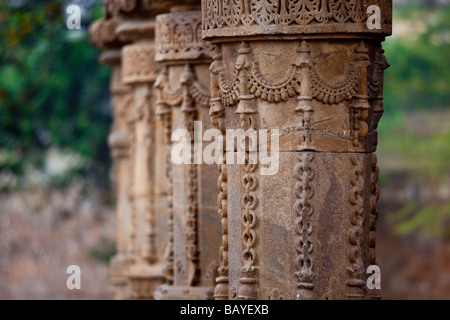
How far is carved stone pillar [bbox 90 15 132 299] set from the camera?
39.9 ft

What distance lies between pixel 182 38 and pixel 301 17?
7.93 feet

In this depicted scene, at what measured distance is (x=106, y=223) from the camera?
A: 20672mm

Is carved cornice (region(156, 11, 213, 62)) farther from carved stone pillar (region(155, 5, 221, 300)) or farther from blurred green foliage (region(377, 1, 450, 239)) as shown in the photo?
blurred green foliage (region(377, 1, 450, 239))

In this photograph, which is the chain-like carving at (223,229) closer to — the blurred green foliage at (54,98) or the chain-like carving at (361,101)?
the chain-like carving at (361,101)

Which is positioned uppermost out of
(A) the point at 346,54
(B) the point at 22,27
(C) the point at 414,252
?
(B) the point at 22,27

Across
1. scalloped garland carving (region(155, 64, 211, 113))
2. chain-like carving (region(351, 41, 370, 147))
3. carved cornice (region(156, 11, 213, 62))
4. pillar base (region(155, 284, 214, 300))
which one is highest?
carved cornice (region(156, 11, 213, 62))

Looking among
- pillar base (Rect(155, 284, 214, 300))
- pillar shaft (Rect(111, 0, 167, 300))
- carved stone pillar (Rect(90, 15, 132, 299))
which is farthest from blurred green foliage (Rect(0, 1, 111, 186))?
pillar base (Rect(155, 284, 214, 300))

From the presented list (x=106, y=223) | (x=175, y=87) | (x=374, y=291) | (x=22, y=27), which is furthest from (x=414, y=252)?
(x=374, y=291)

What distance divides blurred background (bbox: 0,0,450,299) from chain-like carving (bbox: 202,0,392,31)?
11515 mm

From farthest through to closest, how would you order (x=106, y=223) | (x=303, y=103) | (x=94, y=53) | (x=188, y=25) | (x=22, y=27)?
(x=106, y=223) < (x=94, y=53) < (x=22, y=27) < (x=188, y=25) < (x=303, y=103)

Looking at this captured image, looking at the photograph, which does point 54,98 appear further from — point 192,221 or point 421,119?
point 192,221

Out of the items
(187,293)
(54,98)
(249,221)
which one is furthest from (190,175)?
(54,98)
